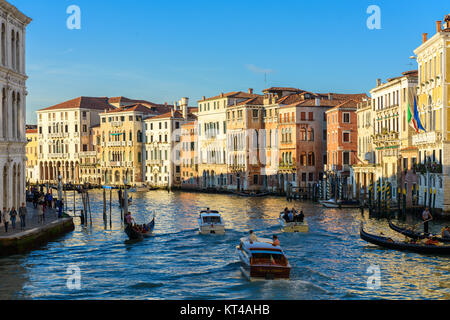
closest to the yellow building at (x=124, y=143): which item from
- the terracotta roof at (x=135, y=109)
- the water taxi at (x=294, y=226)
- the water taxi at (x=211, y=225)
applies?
the terracotta roof at (x=135, y=109)

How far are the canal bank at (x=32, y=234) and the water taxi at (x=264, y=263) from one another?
710 centimetres

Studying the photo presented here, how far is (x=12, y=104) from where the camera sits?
2692 cm

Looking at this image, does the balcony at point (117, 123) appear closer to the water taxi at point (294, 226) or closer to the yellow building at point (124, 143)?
the yellow building at point (124, 143)

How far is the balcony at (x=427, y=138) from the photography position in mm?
33625

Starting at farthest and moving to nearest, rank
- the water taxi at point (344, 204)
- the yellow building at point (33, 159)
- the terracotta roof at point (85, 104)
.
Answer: the yellow building at point (33, 159) < the terracotta roof at point (85, 104) < the water taxi at point (344, 204)

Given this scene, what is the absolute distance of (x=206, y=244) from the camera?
87.6 ft

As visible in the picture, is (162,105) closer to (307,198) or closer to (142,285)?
(307,198)

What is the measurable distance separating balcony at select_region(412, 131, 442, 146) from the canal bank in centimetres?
1717

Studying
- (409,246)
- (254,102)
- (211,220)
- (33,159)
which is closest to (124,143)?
(33,159)

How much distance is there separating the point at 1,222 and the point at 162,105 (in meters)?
69.6

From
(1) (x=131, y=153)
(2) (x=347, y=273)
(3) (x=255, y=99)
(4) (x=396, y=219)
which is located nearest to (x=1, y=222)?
(2) (x=347, y=273)

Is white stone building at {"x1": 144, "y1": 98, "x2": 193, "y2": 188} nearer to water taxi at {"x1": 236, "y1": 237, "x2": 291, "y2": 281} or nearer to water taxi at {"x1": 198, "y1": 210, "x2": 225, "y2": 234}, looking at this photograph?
water taxi at {"x1": 198, "y1": 210, "x2": 225, "y2": 234}

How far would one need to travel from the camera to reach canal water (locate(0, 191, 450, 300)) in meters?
17.7

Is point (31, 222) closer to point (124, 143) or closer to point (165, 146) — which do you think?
point (165, 146)
